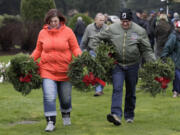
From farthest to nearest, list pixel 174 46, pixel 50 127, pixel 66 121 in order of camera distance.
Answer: pixel 174 46, pixel 66 121, pixel 50 127

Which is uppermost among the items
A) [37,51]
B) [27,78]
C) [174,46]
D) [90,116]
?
[37,51]

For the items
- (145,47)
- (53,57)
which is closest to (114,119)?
(145,47)

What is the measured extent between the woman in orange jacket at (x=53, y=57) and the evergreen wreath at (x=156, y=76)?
1.20 meters

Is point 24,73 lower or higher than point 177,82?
higher

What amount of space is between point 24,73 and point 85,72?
1016 millimetres

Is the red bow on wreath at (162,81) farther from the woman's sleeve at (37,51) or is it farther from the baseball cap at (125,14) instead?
the woman's sleeve at (37,51)

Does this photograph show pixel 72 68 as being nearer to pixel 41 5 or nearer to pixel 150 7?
pixel 41 5

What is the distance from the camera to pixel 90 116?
950cm

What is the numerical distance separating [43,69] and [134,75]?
159cm

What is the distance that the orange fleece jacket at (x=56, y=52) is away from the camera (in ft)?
25.6

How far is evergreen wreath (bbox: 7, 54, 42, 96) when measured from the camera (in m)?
7.79

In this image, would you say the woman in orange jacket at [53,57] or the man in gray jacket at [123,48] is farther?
the man in gray jacket at [123,48]

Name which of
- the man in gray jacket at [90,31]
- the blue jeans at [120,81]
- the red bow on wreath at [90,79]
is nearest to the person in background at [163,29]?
the man in gray jacket at [90,31]

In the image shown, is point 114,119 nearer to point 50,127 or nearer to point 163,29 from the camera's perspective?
point 50,127
